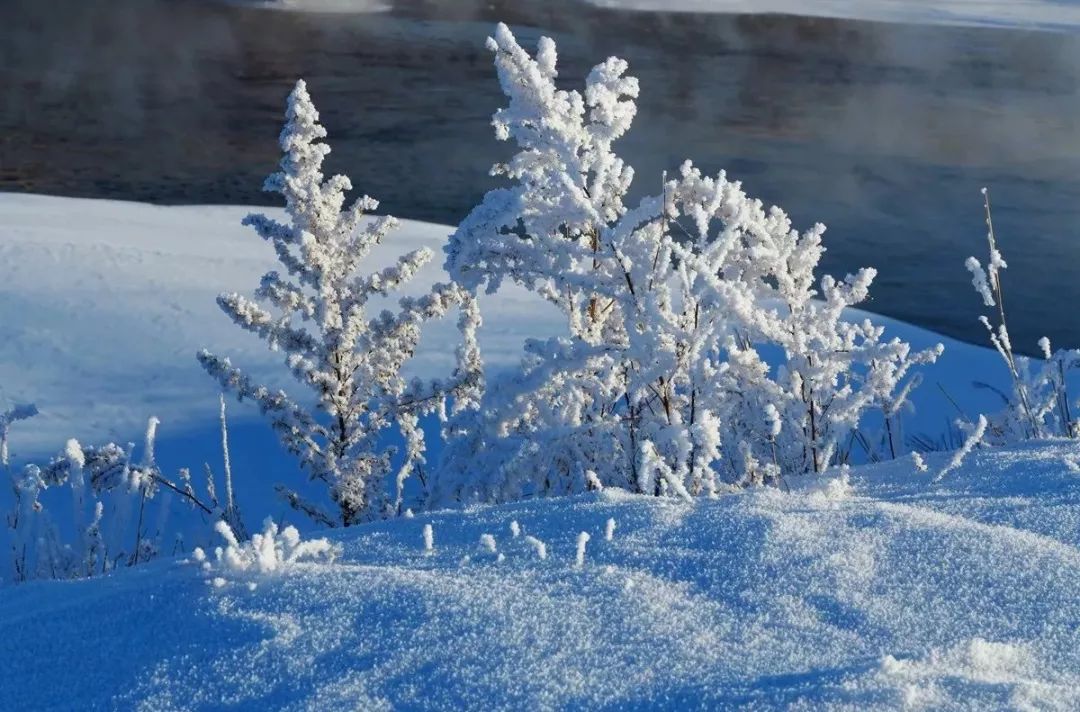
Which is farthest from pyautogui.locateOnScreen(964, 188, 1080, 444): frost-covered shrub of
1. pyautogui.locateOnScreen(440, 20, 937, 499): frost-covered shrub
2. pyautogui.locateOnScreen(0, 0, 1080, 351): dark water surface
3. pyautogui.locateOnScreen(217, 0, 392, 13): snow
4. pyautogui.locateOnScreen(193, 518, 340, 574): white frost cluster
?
pyautogui.locateOnScreen(217, 0, 392, 13): snow

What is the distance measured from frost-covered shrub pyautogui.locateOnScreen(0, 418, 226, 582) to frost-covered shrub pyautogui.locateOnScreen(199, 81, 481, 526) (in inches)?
14.0

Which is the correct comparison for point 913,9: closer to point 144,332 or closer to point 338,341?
point 144,332

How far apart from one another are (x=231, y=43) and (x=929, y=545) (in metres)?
14.6

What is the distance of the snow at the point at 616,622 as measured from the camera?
1741 mm

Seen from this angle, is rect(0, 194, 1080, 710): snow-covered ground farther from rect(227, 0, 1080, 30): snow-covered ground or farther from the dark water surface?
rect(227, 0, 1080, 30): snow-covered ground

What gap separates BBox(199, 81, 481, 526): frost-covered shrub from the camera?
3865 millimetres

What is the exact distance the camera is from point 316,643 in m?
1.88

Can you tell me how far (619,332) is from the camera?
359 centimetres

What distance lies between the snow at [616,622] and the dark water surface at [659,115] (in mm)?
5065

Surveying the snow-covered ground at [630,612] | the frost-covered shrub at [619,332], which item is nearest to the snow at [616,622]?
the snow-covered ground at [630,612]

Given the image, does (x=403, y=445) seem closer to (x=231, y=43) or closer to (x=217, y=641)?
(x=217, y=641)

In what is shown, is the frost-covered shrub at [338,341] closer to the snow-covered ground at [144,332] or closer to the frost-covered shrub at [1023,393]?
the snow-covered ground at [144,332]

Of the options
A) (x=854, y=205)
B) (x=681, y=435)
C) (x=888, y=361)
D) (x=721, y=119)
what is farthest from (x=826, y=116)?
(x=681, y=435)

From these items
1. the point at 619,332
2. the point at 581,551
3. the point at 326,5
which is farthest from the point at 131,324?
the point at 326,5
